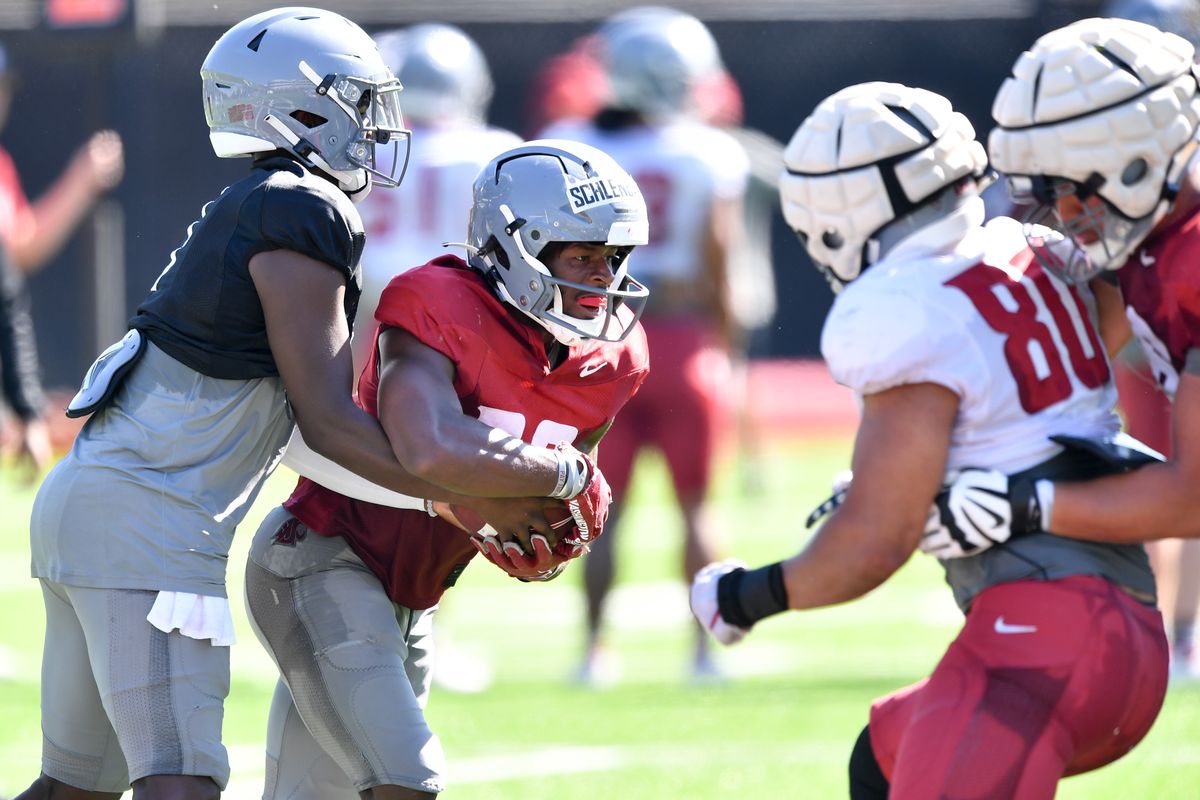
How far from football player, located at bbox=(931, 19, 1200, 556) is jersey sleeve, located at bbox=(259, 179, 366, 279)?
1212 millimetres

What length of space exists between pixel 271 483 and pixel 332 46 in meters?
8.36

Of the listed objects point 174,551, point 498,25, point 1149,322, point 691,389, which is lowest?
point 498,25

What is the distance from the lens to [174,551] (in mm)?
3363

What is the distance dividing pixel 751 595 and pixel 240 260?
3.70 ft

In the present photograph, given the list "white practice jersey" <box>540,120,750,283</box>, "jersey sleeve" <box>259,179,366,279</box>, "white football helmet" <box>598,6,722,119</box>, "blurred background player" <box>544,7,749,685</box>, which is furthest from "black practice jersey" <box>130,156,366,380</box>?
"white football helmet" <box>598,6,722,119</box>

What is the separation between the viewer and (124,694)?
10.8 feet

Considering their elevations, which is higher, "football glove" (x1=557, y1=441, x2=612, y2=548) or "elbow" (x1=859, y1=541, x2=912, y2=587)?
"elbow" (x1=859, y1=541, x2=912, y2=587)

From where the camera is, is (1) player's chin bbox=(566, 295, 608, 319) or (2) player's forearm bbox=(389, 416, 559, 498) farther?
(1) player's chin bbox=(566, 295, 608, 319)

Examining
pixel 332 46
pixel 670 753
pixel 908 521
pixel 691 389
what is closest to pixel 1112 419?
pixel 908 521

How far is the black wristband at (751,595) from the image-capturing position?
3.30m

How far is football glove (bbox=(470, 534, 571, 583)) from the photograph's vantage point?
3.53 metres

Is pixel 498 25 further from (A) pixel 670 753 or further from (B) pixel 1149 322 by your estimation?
(B) pixel 1149 322

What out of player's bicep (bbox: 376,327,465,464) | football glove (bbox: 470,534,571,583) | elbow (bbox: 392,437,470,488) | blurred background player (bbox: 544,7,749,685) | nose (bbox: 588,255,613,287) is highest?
nose (bbox: 588,255,613,287)

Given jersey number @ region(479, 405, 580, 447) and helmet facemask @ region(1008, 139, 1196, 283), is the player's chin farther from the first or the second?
helmet facemask @ region(1008, 139, 1196, 283)
